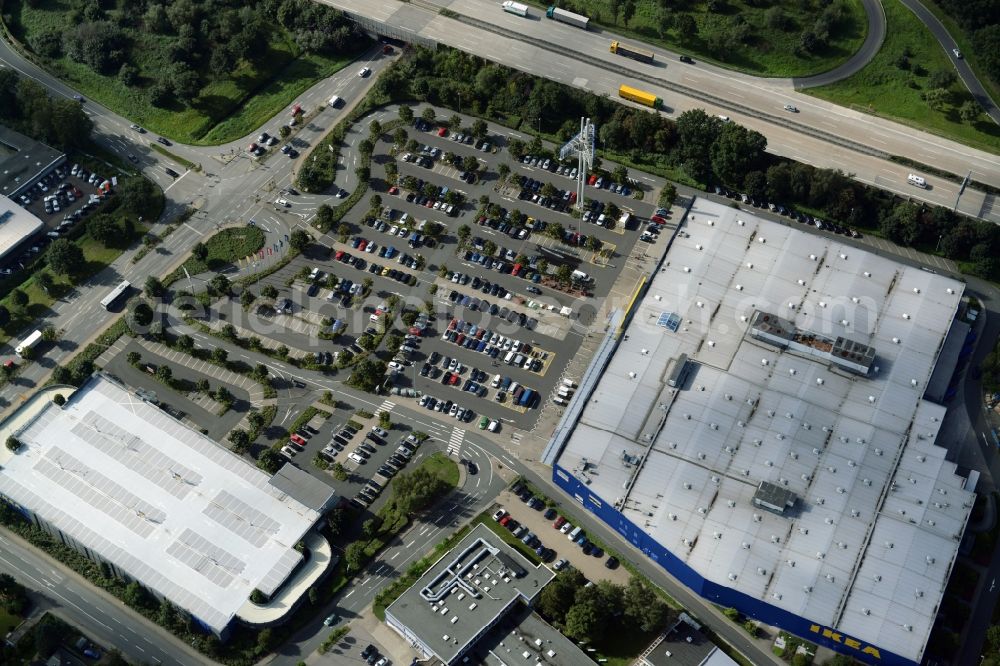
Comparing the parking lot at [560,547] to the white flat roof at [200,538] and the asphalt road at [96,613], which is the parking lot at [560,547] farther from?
the asphalt road at [96,613]

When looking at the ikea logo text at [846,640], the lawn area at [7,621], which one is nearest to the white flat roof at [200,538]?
the lawn area at [7,621]

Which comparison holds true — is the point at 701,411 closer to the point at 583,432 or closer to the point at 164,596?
the point at 583,432

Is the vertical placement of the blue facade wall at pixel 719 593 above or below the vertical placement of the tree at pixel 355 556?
above

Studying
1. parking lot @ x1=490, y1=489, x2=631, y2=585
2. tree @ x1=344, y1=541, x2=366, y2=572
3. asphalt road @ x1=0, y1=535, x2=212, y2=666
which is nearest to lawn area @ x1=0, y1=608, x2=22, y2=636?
asphalt road @ x1=0, y1=535, x2=212, y2=666

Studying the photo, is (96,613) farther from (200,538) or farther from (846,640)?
(846,640)

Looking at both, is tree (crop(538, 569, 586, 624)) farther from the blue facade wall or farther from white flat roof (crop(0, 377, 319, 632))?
white flat roof (crop(0, 377, 319, 632))
